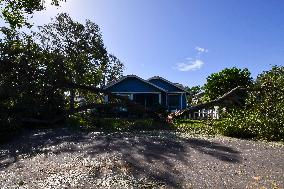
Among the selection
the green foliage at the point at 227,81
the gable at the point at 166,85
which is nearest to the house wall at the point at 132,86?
the gable at the point at 166,85

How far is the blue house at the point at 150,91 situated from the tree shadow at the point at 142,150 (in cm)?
2231

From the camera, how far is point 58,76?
61.4ft

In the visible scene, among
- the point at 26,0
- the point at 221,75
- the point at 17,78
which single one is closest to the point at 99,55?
the point at 221,75

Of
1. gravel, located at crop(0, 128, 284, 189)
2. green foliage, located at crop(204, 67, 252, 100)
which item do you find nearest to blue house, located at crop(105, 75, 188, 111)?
green foliage, located at crop(204, 67, 252, 100)

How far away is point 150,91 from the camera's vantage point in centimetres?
3581

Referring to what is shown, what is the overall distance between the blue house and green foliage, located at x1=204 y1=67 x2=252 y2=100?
300 centimetres

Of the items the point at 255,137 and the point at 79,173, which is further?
the point at 255,137

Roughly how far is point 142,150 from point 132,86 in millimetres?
26252

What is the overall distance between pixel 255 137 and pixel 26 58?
11464 millimetres

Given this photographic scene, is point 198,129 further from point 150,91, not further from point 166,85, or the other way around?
point 166,85

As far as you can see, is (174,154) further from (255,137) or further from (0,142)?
(0,142)

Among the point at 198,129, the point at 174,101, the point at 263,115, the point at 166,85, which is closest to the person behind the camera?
the point at 263,115

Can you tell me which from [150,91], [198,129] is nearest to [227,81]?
[150,91]

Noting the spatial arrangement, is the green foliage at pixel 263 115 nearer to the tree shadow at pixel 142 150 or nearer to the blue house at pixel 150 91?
the tree shadow at pixel 142 150
